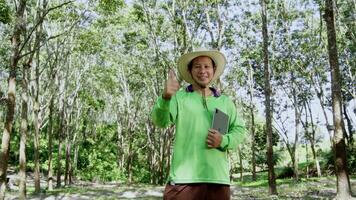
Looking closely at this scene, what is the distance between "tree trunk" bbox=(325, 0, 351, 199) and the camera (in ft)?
39.0

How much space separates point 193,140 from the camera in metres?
2.69

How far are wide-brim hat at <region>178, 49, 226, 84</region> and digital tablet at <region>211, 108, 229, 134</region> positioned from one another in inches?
12.6

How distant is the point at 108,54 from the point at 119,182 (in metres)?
11.5

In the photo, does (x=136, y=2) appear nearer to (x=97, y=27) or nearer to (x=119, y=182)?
(x=97, y=27)

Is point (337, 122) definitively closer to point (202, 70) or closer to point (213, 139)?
point (202, 70)

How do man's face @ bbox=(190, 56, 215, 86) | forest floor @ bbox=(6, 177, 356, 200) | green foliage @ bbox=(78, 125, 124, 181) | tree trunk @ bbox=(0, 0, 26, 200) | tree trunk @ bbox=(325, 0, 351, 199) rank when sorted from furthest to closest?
green foliage @ bbox=(78, 125, 124, 181), forest floor @ bbox=(6, 177, 356, 200), tree trunk @ bbox=(325, 0, 351, 199), tree trunk @ bbox=(0, 0, 26, 200), man's face @ bbox=(190, 56, 215, 86)

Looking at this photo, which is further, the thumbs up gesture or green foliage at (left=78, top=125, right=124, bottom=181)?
green foliage at (left=78, top=125, right=124, bottom=181)

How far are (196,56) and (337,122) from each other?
10.2m

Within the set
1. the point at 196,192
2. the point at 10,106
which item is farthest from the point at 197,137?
the point at 10,106

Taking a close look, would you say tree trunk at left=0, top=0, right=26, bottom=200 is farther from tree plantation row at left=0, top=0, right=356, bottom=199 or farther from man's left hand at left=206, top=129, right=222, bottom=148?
man's left hand at left=206, top=129, right=222, bottom=148

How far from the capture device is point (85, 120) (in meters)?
42.4

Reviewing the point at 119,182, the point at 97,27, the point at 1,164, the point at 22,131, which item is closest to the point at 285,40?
the point at 97,27

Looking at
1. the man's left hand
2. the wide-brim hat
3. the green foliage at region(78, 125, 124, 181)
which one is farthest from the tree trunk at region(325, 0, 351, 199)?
the green foliage at region(78, 125, 124, 181)

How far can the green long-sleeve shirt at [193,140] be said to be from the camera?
2.66 m
